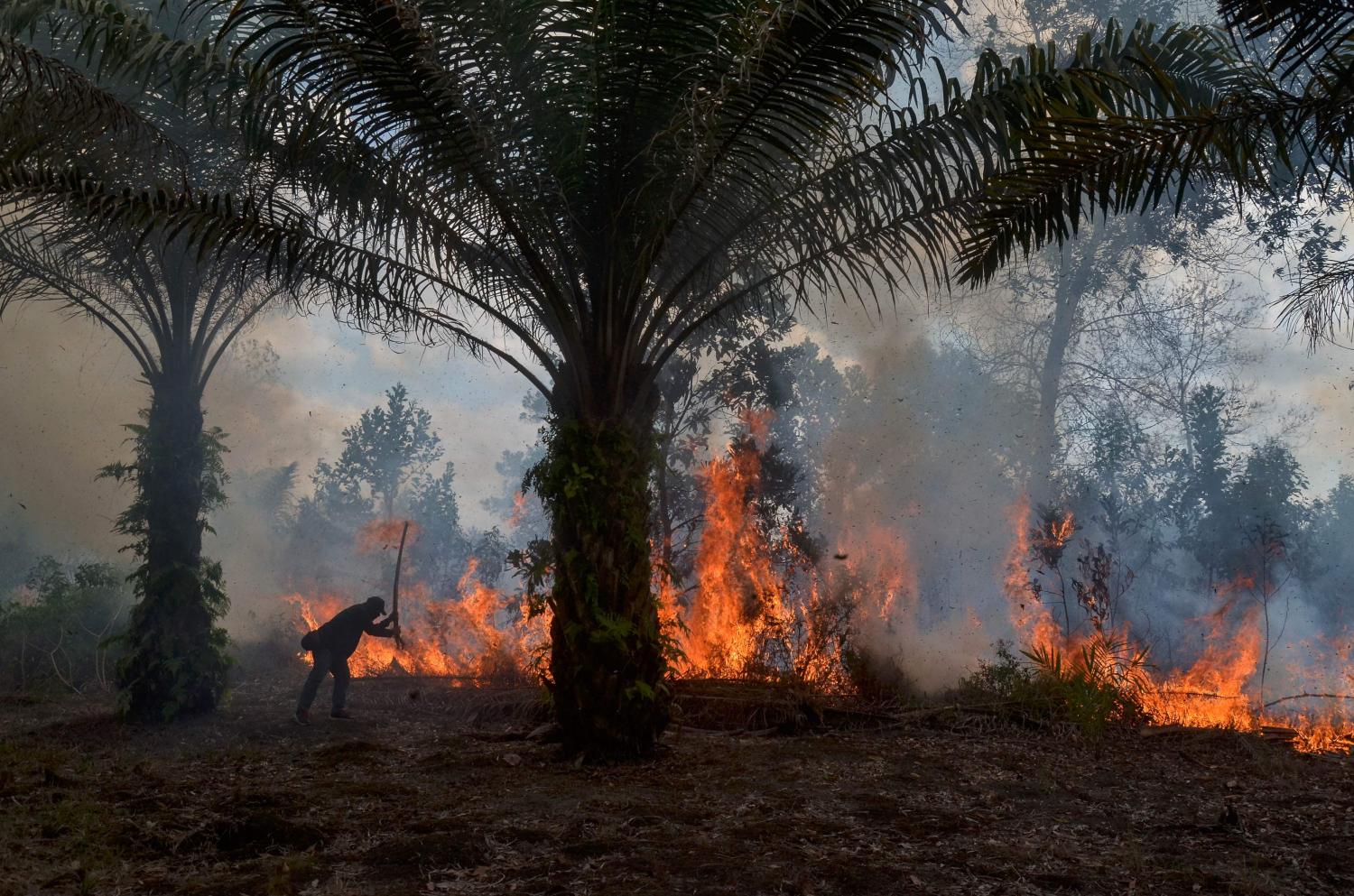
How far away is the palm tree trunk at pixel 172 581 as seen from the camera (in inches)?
358

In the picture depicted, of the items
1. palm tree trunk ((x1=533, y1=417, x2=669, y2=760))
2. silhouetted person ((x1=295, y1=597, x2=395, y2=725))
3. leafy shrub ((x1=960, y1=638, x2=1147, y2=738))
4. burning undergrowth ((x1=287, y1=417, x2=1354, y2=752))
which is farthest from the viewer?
silhouetted person ((x1=295, y1=597, x2=395, y2=725))

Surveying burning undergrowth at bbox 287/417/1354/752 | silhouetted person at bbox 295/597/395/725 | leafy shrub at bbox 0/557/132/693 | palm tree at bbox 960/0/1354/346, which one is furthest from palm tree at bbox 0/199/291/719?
palm tree at bbox 960/0/1354/346

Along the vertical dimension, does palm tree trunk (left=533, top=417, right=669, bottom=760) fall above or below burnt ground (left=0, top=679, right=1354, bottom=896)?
above

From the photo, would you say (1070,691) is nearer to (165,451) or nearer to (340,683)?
(340,683)

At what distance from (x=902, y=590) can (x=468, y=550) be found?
1621cm

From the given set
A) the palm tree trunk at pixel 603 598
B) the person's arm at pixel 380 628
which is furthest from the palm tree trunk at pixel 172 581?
the palm tree trunk at pixel 603 598

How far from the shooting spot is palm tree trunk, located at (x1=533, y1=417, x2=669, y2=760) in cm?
661

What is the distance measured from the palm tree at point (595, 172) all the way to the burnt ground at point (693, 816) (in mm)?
1234

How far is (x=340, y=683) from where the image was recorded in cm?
971

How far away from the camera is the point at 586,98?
5.99m

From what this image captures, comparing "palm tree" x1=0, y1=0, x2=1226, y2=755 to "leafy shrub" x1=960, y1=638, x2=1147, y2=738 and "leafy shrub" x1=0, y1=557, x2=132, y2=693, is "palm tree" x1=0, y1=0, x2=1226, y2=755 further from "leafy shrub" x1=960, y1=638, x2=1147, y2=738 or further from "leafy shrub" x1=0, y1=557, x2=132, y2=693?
"leafy shrub" x1=0, y1=557, x2=132, y2=693

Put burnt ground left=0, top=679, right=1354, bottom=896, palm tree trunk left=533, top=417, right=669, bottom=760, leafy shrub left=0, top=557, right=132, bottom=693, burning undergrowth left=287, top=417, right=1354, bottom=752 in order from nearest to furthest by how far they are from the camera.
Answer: burnt ground left=0, top=679, right=1354, bottom=896, palm tree trunk left=533, top=417, right=669, bottom=760, burning undergrowth left=287, top=417, right=1354, bottom=752, leafy shrub left=0, top=557, right=132, bottom=693

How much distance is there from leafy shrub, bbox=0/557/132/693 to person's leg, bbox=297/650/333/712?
5.23 metres

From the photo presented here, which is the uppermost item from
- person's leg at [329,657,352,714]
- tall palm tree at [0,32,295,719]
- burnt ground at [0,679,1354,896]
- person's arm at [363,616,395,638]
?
tall palm tree at [0,32,295,719]
